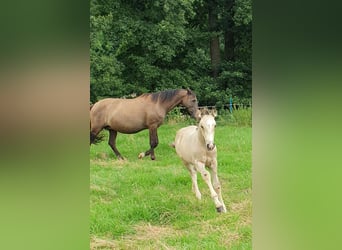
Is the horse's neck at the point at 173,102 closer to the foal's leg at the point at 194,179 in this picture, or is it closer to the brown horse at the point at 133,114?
the brown horse at the point at 133,114

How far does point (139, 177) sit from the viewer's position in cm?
414

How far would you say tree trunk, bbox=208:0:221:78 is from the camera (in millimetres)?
9227

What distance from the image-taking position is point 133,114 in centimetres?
539

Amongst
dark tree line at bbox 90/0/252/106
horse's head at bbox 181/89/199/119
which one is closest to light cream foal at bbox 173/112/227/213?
horse's head at bbox 181/89/199/119

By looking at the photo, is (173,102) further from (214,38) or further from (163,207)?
(214,38)

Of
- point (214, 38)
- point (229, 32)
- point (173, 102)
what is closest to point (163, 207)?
point (173, 102)

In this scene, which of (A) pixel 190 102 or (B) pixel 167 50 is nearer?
(A) pixel 190 102

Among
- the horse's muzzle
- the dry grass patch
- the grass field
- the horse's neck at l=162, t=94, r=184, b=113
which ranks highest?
the horse's neck at l=162, t=94, r=184, b=113

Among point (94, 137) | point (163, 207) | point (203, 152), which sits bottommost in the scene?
point (163, 207)

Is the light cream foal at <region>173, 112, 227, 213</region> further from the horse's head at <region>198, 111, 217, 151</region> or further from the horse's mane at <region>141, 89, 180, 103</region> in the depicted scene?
the horse's mane at <region>141, 89, 180, 103</region>

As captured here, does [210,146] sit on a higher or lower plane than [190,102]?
lower

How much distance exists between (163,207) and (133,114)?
217 cm

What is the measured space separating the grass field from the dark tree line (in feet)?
11.8
